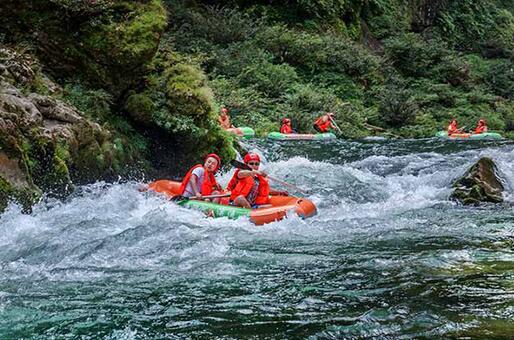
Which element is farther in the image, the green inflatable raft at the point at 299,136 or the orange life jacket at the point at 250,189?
the green inflatable raft at the point at 299,136

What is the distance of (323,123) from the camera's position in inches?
716

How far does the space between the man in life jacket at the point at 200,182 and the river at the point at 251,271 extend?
46cm

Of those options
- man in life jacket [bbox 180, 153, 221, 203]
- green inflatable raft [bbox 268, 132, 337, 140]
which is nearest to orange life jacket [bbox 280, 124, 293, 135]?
green inflatable raft [bbox 268, 132, 337, 140]

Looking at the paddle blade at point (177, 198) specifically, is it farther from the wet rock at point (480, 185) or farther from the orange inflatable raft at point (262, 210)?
the wet rock at point (480, 185)

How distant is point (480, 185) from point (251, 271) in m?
5.47

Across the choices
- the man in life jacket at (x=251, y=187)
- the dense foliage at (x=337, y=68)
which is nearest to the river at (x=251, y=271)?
the man in life jacket at (x=251, y=187)

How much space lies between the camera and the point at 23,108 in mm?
7391

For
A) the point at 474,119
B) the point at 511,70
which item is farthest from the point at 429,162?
the point at 511,70

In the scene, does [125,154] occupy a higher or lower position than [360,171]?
higher

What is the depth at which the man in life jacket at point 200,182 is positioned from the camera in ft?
28.1

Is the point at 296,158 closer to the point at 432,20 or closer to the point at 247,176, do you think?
the point at 247,176

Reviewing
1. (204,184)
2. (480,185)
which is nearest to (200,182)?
(204,184)

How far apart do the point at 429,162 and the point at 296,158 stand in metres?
2.86

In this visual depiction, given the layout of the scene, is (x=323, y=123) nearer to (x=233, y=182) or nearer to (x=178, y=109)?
(x=178, y=109)
